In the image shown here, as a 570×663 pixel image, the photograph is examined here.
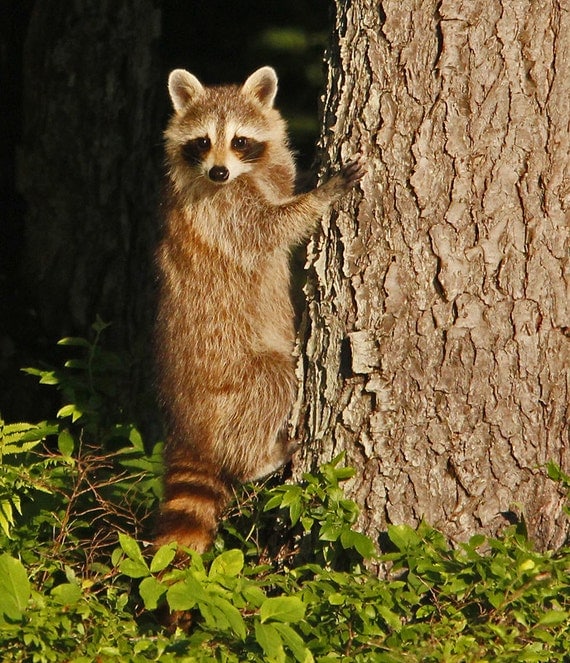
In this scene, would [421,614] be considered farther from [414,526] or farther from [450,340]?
[450,340]

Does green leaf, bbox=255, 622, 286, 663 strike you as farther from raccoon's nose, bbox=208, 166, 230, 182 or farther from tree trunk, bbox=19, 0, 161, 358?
tree trunk, bbox=19, 0, 161, 358

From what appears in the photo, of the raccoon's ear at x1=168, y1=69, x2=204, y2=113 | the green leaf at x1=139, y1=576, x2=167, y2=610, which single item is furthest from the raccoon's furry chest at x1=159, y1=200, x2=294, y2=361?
the green leaf at x1=139, y1=576, x2=167, y2=610

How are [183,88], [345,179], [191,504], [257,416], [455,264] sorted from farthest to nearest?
[183,88], [257,416], [191,504], [345,179], [455,264]

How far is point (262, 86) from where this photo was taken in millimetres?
5461

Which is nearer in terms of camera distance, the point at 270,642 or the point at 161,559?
the point at 270,642

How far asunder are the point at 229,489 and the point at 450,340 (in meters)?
1.34

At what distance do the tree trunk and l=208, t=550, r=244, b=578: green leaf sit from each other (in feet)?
10.1

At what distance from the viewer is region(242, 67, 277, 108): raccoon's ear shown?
5.40 metres

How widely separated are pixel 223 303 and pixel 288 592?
1.66 m

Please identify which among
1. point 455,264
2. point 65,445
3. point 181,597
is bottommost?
point 181,597

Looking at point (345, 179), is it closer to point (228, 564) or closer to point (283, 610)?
point (228, 564)

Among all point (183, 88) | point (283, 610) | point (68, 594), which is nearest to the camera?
point (283, 610)

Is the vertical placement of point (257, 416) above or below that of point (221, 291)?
below

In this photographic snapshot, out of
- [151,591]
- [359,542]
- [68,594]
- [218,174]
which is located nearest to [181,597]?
[151,591]
